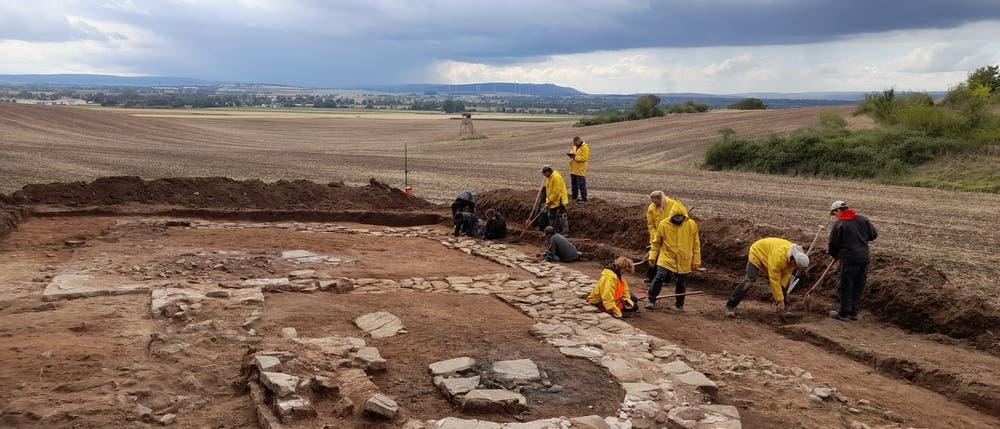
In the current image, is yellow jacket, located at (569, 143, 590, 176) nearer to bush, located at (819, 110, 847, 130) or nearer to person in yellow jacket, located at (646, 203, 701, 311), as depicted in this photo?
person in yellow jacket, located at (646, 203, 701, 311)

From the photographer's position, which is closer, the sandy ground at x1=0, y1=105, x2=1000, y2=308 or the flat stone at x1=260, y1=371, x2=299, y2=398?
the flat stone at x1=260, y1=371, x2=299, y2=398

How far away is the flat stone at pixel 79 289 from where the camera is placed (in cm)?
914

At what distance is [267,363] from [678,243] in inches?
227

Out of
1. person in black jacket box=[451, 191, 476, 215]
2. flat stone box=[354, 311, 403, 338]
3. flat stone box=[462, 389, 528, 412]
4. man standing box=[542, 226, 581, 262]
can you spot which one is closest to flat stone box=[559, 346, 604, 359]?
flat stone box=[462, 389, 528, 412]

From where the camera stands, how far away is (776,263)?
30.6 ft

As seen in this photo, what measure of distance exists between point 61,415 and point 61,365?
42.0 inches

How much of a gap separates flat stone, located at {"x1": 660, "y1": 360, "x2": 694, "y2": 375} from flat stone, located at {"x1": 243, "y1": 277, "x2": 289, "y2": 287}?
561 centimetres

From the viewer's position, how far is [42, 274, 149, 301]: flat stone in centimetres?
914

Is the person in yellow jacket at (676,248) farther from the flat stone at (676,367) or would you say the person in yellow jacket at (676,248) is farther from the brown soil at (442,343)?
the flat stone at (676,367)

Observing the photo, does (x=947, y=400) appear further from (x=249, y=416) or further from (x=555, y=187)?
(x=555, y=187)

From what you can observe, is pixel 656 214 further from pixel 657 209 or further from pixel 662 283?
pixel 662 283

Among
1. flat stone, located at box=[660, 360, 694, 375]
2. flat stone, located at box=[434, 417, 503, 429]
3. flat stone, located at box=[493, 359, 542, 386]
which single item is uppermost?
flat stone, located at box=[493, 359, 542, 386]

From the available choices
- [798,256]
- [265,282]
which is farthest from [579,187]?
[265,282]

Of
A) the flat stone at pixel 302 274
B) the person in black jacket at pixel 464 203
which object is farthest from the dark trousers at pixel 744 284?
the person in black jacket at pixel 464 203
